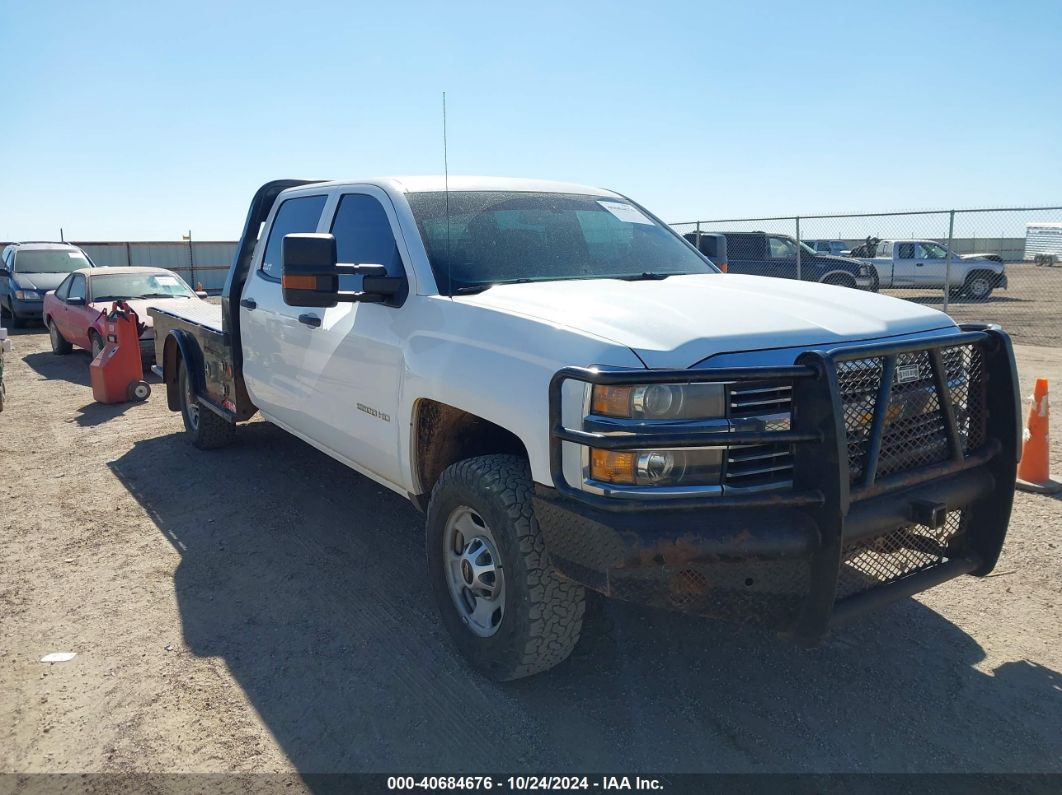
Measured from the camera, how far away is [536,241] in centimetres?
414

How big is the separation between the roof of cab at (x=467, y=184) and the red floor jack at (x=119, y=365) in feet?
18.1

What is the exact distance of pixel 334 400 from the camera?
444cm

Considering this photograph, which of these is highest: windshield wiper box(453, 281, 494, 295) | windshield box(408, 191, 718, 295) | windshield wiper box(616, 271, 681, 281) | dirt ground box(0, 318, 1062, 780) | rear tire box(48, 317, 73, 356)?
windshield box(408, 191, 718, 295)

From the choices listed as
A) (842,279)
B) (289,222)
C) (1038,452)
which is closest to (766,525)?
(289,222)

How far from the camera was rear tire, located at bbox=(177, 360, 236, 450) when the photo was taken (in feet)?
22.5

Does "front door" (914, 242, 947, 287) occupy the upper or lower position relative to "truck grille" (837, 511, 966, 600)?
upper

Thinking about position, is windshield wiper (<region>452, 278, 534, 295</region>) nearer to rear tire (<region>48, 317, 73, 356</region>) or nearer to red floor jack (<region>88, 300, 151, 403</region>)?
red floor jack (<region>88, 300, 151, 403</region>)

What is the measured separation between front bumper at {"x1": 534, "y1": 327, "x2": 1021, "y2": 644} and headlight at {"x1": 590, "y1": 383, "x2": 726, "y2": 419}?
0.09 m

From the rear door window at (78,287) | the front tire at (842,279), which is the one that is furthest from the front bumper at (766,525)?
the front tire at (842,279)

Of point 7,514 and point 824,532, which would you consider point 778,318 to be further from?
point 7,514

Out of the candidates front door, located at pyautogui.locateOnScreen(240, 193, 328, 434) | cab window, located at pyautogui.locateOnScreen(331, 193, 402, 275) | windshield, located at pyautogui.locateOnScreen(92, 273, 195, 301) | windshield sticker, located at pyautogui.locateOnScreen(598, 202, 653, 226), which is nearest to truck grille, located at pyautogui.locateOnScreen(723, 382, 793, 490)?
cab window, located at pyautogui.locateOnScreen(331, 193, 402, 275)

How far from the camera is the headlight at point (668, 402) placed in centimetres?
269

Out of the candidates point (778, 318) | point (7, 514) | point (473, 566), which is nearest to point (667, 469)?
point (778, 318)

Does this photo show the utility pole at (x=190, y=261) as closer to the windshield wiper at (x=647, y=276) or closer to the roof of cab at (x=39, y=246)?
the roof of cab at (x=39, y=246)
